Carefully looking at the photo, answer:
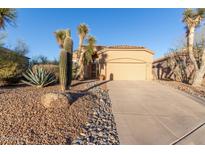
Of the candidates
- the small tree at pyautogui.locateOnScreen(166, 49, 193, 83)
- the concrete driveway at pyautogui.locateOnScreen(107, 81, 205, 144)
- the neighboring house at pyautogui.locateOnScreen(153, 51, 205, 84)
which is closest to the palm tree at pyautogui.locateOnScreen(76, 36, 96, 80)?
the concrete driveway at pyautogui.locateOnScreen(107, 81, 205, 144)

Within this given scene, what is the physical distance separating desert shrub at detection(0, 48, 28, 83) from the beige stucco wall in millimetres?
8700

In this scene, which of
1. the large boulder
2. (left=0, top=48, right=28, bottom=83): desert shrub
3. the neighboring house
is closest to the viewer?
the large boulder

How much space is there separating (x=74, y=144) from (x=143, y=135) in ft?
6.40

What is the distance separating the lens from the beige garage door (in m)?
18.5

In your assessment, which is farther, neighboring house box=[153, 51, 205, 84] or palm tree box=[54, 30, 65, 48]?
neighboring house box=[153, 51, 205, 84]

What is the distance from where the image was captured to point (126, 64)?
18.6 meters

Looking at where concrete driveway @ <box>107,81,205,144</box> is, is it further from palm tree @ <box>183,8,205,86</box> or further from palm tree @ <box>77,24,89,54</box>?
palm tree @ <box>77,24,89,54</box>

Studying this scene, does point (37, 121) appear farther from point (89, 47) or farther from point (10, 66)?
point (89, 47)

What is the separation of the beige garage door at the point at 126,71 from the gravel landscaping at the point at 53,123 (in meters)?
11.6

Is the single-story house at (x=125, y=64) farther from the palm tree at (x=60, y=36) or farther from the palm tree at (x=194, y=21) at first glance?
the palm tree at (x=194, y=21)

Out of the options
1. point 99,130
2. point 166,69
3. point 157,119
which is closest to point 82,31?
point 157,119

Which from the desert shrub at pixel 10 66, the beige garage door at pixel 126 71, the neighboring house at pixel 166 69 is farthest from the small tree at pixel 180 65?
the desert shrub at pixel 10 66
